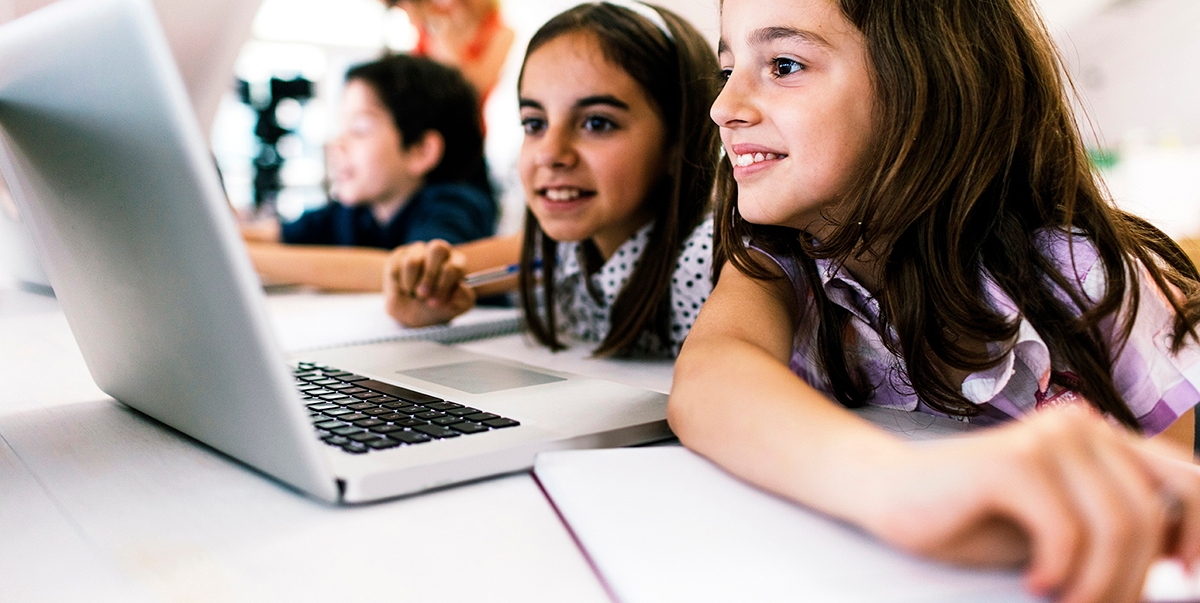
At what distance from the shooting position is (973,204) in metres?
0.56

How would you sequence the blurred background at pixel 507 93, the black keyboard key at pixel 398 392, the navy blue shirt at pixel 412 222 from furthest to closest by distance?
1. the blurred background at pixel 507 93
2. the navy blue shirt at pixel 412 222
3. the black keyboard key at pixel 398 392

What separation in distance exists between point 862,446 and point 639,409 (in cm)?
21

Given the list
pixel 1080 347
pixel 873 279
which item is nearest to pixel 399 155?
pixel 873 279

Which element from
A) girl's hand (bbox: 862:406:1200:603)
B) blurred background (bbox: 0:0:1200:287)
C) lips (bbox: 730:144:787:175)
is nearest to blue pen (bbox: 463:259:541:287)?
lips (bbox: 730:144:787:175)

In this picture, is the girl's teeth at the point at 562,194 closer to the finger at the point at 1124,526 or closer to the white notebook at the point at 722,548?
the white notebook at the point at 722,548

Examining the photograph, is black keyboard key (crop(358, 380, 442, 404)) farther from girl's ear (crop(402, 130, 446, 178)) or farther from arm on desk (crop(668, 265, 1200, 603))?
girl's ear (crop(402, 130, 446, 178))

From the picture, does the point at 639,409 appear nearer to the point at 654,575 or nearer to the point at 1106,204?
the point at 654,575

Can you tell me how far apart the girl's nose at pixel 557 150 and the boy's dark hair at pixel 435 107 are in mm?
947

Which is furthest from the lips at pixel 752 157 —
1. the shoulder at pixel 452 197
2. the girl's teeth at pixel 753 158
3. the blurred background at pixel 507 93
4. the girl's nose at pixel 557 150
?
the blurred background at pixel 507 93

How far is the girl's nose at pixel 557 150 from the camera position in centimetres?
87

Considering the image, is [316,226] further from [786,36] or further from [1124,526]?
[1124,526]

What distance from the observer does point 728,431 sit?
15.1 inches

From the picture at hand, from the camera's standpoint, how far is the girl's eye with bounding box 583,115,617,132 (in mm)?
875

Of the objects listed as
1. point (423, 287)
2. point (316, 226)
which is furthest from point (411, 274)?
point (316, 226)
